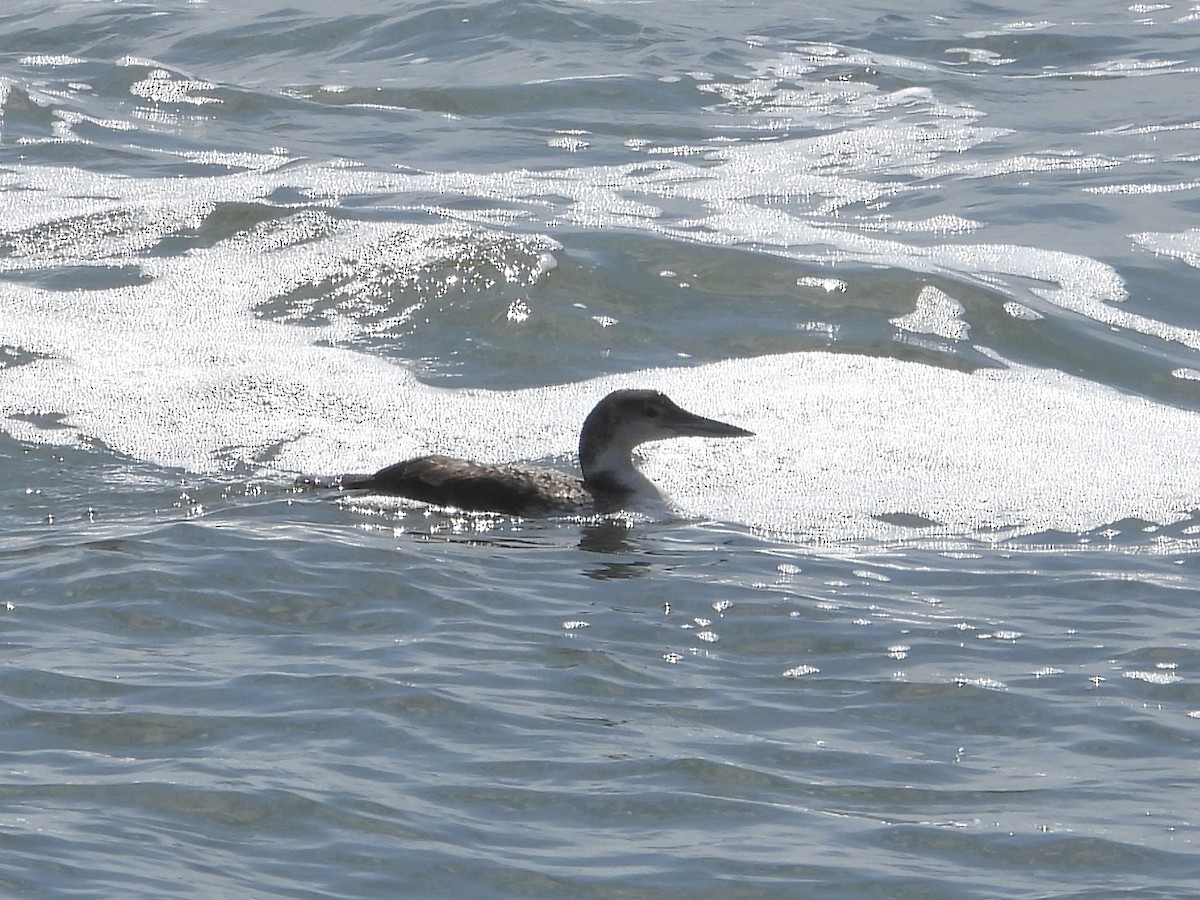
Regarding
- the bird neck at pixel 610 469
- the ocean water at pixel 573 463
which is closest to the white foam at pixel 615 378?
the ocean water at pixel 573 463

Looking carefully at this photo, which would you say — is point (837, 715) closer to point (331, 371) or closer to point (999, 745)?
point (999, 745)

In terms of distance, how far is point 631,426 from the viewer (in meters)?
9.11

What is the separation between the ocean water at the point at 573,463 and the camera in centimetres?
508

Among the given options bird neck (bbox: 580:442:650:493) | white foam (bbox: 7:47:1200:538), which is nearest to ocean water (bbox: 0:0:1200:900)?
white foam (bbox: 7:47:1200:538)

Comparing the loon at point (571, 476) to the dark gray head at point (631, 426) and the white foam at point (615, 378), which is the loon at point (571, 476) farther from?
the white foam at point (615, 378)

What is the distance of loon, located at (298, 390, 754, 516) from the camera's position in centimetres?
843

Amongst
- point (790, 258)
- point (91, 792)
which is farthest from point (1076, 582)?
point (790, 258)

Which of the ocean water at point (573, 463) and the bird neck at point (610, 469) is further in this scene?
the bird neck at point (610, 469)

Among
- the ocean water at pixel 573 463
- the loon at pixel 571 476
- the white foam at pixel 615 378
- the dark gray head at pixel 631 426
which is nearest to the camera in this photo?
the ocean water at pixel 573 463

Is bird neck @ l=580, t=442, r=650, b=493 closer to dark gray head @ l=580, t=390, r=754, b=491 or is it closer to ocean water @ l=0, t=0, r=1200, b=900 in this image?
dark gray head @ l=580, t=390, r=754, b=491

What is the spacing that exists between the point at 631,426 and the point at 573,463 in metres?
0.75

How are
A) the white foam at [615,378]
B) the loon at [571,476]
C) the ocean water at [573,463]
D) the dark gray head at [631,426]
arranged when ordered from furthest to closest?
the white foam at [615,378] → the dark gray head at [631,426] → the loon at [571,476] → the ocean water at [573,463]

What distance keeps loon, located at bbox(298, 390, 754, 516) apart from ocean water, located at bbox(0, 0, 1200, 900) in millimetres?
145

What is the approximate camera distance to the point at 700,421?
362 inches
